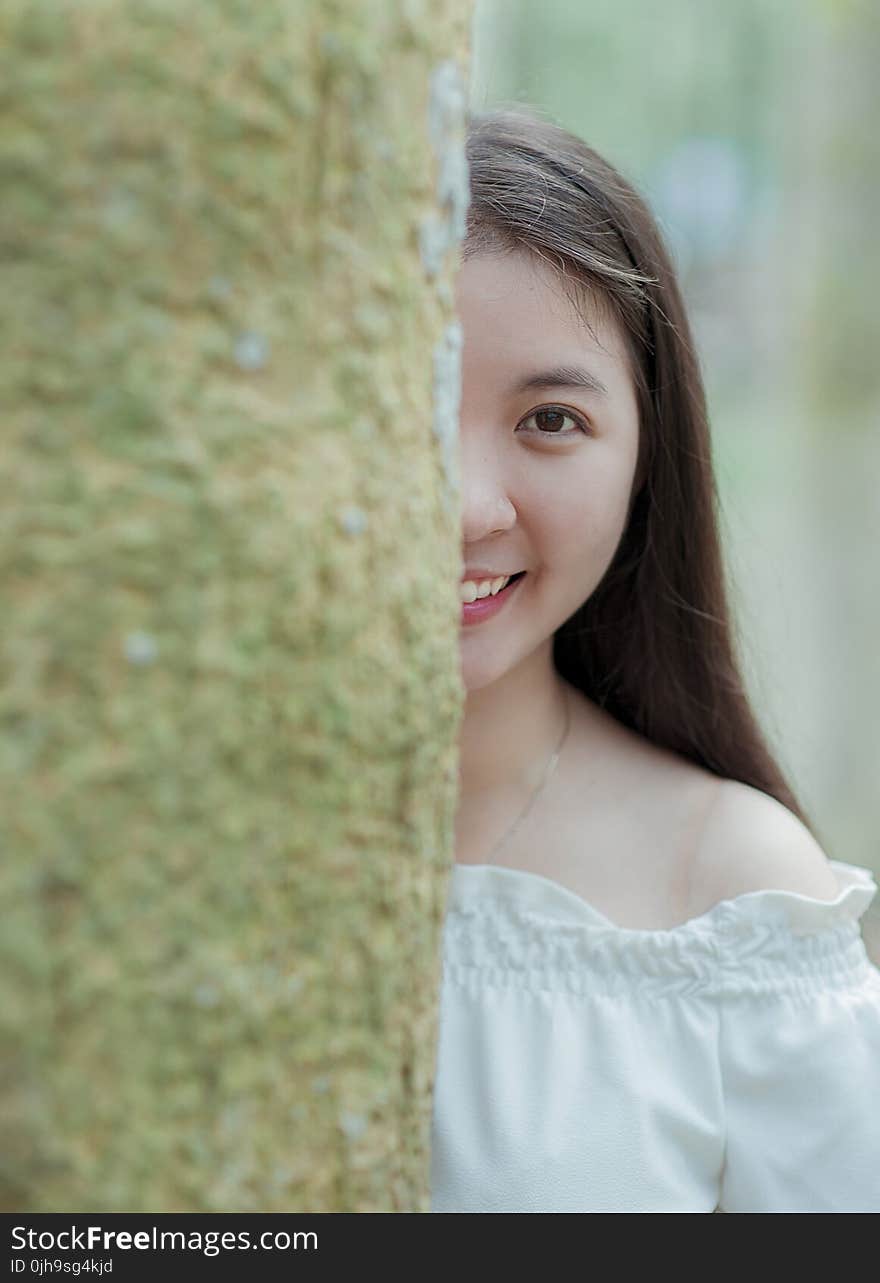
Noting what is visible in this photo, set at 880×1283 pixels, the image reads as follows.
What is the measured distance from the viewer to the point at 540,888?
164 centimetres

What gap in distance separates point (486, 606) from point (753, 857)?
1.41ft

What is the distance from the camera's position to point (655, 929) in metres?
1.63

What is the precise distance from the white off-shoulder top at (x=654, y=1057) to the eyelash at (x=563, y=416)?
20.2 inches

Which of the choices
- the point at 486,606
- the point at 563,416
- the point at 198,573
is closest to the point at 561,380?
the point at 563,416

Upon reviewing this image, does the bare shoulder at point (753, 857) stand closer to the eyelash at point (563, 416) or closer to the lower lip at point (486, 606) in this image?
the lower lip at point (486, 606)

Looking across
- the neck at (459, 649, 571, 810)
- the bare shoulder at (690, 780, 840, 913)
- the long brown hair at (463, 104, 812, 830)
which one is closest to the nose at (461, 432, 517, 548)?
the long brown hair at (463, 104, 812, 830)

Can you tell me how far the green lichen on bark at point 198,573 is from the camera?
0.64 m

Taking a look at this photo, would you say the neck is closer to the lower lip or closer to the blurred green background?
the lower lip

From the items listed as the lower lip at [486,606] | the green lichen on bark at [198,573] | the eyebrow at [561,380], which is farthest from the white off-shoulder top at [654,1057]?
the green lichen on bark at [198,573]

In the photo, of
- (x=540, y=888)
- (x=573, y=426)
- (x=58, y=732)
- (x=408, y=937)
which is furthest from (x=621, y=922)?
(x=58, y=732)

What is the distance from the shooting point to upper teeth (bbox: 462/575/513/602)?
5.06ft

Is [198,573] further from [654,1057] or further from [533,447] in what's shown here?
[654,1057]
